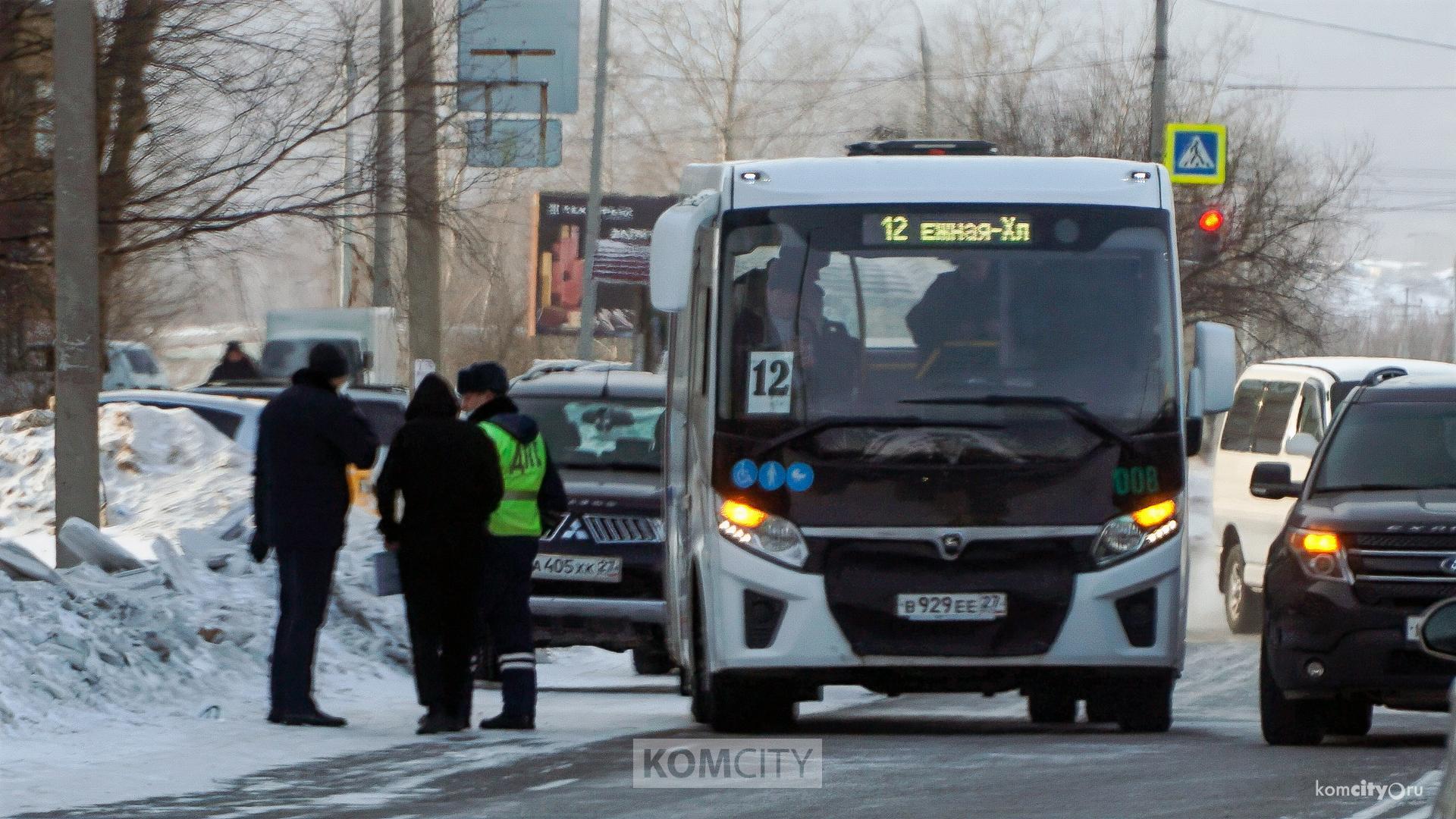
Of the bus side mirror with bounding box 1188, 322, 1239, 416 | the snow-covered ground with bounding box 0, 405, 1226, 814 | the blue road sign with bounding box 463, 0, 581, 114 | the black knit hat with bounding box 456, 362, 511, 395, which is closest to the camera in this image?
the snow-covered ground with bounding box 0, 405, 1226, 814

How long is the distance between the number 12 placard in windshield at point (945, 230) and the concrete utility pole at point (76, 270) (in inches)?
225

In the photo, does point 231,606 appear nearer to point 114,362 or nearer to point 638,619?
point 638,619

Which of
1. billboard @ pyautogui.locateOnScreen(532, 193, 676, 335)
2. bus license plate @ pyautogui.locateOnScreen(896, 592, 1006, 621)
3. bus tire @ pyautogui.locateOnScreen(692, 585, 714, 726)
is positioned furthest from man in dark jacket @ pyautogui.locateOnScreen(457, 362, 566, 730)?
billboard @ pyautogui.locateOnScreen(532, 193, 676, 335)

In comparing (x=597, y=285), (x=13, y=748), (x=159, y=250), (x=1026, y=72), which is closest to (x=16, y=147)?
(x=159, y=250)

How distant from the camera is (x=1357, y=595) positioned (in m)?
10.4

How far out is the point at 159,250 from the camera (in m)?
19.0

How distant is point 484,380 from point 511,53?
9.87 m

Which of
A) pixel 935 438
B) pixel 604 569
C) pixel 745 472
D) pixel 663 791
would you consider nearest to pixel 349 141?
pixel 604 569

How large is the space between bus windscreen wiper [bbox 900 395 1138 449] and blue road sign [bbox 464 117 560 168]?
10566 mm

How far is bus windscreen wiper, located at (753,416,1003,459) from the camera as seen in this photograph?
10617 millimetres

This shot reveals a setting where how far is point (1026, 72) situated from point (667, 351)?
4621cm

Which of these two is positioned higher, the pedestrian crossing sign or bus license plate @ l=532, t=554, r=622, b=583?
the pedestrian crossing sign

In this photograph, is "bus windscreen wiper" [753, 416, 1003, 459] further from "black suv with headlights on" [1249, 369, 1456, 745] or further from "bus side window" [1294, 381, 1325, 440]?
"bus side window" [1294, 381, 1325, 440]

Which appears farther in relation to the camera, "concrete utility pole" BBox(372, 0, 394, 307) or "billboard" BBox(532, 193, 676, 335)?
"billboard" BBox(532, 193, 676, 335)
